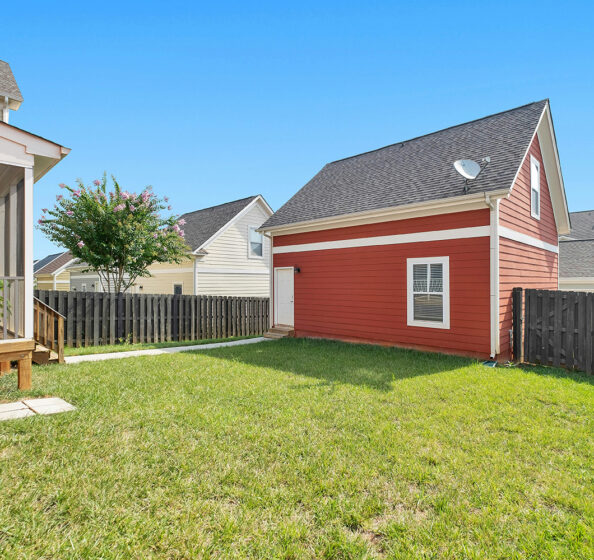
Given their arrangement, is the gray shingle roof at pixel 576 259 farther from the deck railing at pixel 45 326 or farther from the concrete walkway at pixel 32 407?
the deck railing at pixel 45 326

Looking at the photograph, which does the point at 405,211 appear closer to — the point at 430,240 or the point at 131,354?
the point at 430,240

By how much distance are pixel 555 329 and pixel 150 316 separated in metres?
10.8

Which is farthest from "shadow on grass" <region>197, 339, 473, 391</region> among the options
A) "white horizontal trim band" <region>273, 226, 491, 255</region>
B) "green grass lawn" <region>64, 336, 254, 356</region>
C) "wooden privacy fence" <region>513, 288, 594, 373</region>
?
"white horizontal trim band" <region>273, 226, 491, 255</region>

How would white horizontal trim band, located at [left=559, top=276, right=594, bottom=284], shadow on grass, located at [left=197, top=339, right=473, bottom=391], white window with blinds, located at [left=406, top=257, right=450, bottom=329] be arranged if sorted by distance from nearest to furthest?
shadow on grass, located at [left=197, top=339, right=473, bottom=391], white window with blinds, located at [left=406, top=257, right=450, bottom=329], white horizontal trim band, located at [left=559, top=276, right=594, bottom=284]

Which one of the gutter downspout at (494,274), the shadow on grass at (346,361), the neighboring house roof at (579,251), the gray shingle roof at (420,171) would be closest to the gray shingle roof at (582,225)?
the neighboring house roof at (579,251)

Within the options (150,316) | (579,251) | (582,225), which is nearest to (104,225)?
(150,316)

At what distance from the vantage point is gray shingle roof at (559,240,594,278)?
17406 mm

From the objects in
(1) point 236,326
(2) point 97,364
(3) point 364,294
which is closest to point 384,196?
(3) point 364,294

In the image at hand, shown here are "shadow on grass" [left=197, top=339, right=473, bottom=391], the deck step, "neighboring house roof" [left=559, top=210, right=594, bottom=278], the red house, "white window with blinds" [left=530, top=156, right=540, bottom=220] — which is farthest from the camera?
"neighboring house roof" [left=559, top=210, right=594, bottom=278]

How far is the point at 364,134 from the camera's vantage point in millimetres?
16359

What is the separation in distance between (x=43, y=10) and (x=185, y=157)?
8.40 metres

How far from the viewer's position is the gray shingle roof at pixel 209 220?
18.1 meters

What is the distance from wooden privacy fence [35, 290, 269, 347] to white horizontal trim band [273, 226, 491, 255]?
3259 millimetres

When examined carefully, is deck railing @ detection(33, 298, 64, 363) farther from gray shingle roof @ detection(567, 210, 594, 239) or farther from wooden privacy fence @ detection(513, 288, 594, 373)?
gray shingle roof @ detection(567, 210, 594, 239)
